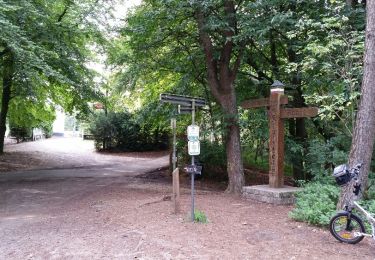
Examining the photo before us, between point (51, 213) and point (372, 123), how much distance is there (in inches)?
258

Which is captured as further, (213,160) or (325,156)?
(213,160)

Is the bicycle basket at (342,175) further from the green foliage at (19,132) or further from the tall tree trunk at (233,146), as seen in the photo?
the green foliage at (19,132)

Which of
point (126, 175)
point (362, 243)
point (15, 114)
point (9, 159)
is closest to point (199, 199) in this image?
point (362, 243)

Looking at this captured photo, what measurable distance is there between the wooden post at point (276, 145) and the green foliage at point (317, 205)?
4.96 feet

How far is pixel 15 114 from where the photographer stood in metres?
25.0

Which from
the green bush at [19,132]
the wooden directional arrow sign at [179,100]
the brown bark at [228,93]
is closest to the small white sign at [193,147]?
the wooden directional arrow sign at [179,100]

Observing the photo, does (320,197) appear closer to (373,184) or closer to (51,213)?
(373,184)

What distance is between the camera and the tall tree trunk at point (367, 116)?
21.9 ft

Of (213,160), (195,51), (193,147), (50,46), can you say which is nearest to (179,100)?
(193,147)

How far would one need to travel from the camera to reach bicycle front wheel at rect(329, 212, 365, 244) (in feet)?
18.9

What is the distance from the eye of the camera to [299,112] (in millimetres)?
9406

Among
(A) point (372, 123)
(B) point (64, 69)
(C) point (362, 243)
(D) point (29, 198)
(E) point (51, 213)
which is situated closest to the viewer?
(C) point (362, 243)

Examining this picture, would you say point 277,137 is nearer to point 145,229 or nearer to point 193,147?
point 193,147

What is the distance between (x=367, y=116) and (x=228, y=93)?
4.93 metres
